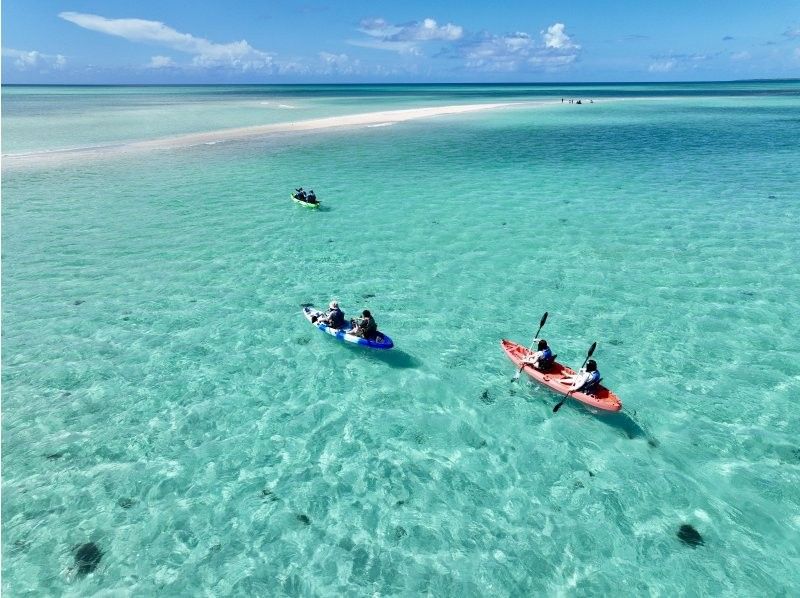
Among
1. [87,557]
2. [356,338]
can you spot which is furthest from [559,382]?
[87,557]

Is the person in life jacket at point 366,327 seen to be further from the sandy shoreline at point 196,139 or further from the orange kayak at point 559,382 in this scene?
the sandy shoreline at point 196,139

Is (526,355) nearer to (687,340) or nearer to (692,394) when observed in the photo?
(692,394)

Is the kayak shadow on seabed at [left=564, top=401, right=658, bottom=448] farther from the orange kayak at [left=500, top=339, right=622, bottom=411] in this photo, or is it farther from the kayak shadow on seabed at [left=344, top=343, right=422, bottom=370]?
the kayak shadow on seabed at [left=344, top=343, right=422, bottom=370]

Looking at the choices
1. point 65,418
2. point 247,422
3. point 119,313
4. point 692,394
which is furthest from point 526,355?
point 119,313

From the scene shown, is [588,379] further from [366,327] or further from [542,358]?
[366,327]

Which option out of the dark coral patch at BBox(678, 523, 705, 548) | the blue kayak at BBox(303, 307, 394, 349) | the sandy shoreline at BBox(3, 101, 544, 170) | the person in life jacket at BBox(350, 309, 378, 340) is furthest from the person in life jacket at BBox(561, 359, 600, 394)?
the sandy shoreline at BBox(3, 101, 544, 170)
